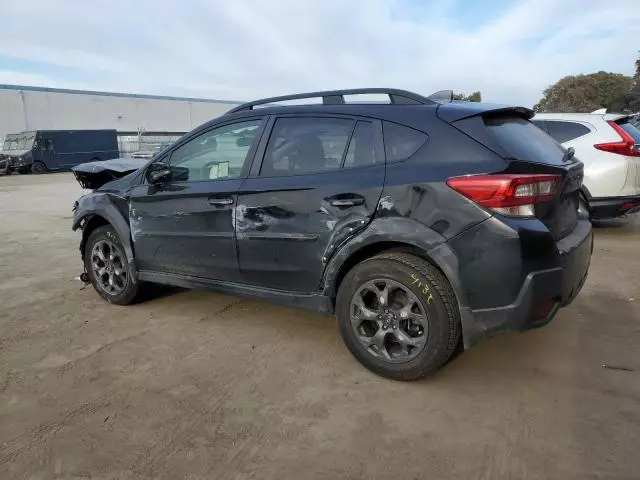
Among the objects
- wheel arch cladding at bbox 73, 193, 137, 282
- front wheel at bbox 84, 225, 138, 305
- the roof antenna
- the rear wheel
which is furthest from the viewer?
the rear wheel

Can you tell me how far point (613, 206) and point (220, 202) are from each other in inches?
218

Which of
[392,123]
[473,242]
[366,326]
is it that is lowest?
[366,326]

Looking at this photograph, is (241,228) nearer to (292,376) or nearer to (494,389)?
(292,376)

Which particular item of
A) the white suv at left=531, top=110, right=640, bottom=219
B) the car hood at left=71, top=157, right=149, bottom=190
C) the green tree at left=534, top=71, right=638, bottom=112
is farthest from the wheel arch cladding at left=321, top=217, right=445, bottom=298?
the green tree at left=534, top=71, right=638, bottom=112

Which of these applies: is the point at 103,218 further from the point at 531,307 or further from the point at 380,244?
the point at 531,307

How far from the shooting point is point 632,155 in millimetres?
6719

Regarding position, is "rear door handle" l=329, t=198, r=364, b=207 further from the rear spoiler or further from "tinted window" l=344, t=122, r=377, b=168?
the rear spoiler

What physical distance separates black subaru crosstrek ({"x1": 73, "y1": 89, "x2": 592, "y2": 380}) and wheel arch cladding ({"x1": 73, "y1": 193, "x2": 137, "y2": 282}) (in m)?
0.45

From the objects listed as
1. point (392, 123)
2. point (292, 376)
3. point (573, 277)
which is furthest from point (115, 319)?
point (573, 277)

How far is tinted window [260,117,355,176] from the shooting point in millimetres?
3385

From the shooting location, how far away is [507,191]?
8.96ft

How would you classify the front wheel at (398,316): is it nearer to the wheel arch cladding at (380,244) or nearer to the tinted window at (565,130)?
the wheel arch cladding at (380,244)

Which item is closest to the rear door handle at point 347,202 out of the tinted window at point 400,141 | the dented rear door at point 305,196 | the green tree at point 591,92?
the dented rear door at point 305,196

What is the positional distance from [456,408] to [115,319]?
2912mm
